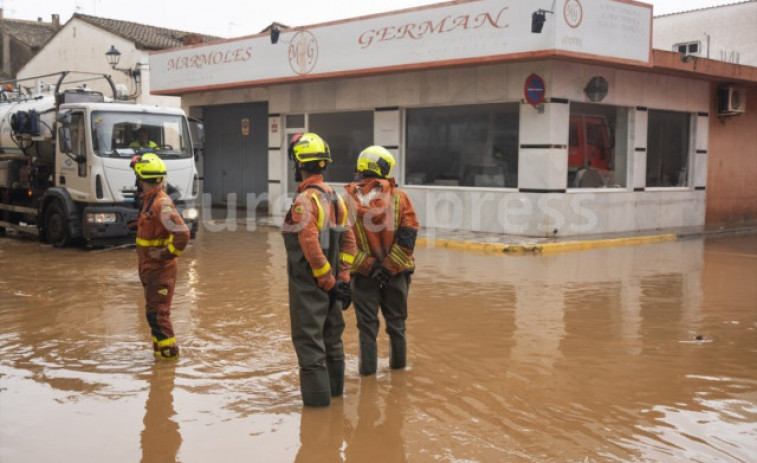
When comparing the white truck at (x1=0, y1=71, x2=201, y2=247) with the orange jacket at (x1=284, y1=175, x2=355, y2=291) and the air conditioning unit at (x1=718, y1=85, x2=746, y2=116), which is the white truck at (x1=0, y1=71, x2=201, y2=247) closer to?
the orange jacket at (x1=284, y1=175, x2=355, y2=291)

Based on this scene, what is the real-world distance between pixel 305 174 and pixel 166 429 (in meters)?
1.89

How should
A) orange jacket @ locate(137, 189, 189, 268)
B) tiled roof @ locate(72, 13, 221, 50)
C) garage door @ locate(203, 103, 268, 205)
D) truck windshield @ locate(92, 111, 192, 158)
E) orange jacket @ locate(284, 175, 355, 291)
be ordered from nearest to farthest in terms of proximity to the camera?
orange jacket @ locate(284, 175, 355, 291) → orange jacket @ locate(137, 189, 189, 268) → truck windshield @ locate(92, 111, 192, 158) → garage door @ locate(203, 103, 268, 205) → tiled roof @ locate(72, 13, 221, 50)

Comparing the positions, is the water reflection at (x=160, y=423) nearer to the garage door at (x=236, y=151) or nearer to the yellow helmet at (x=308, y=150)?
the yellow helmet at (x=308, y=150)

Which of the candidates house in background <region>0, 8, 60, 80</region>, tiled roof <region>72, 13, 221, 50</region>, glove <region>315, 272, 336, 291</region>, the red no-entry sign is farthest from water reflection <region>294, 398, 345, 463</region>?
house in background <region>0, 8, 60, 80</region>

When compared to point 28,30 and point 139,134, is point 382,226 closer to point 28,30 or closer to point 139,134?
point 139,134

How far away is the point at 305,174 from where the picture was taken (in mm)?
5379

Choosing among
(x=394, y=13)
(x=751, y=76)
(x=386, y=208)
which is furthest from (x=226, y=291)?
(x=751, y=76)

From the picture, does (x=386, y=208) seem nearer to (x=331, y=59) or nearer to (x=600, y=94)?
(x=600, y=94)

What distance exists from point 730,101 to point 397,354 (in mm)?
15358

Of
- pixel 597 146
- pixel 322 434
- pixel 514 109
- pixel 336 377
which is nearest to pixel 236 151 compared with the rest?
pixel 514 109

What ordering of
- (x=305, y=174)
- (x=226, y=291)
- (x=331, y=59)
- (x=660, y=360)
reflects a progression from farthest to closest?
(x=331, y=59)
(x=226, y=291)
(x=660, y=360)
(x=305, y=174)

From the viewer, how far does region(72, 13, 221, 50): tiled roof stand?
32.5 meters

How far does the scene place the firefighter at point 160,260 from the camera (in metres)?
6.37

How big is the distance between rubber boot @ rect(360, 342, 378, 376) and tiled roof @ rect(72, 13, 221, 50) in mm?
28412
